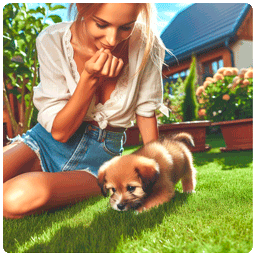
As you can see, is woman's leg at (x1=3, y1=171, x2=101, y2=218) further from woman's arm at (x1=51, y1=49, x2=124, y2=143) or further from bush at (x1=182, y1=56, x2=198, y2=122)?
bush at (x1=182, y1=56, x2=198, y2=122)

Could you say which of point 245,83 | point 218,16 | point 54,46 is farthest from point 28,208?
point 245,83

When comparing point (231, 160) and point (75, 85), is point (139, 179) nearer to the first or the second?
point (75, 85)

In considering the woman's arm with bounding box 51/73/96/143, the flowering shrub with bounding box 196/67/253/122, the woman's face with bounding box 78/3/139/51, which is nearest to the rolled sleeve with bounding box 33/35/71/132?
the woman's arm with bounding box 51/73/96/143

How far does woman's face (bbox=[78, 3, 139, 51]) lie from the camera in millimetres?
1104

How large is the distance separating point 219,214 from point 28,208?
1022 millimetres

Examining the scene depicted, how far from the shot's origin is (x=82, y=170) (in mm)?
1684

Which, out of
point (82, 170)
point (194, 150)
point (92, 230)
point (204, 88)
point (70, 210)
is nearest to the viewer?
point (92, 230)

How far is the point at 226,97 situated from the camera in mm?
3984

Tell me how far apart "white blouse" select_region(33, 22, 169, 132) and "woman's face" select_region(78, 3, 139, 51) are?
0.35 metres

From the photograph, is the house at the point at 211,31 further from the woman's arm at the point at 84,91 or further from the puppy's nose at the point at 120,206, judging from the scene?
the puppy's nose at the point at 120,206

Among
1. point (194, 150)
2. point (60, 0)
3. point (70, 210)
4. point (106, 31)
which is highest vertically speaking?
point (60, 0)

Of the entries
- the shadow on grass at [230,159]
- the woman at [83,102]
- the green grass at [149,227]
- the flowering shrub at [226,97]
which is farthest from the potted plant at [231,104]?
the woman at [83,102]

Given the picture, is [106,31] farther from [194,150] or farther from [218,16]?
[194,150]

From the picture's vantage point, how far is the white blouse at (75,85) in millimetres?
1520
